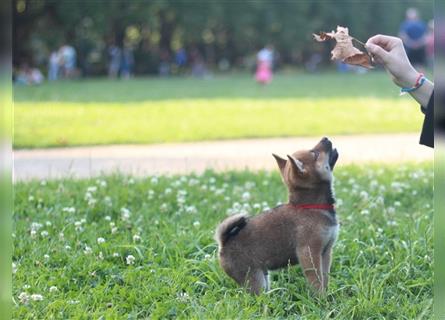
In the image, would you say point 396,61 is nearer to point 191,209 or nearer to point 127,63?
point 191,209

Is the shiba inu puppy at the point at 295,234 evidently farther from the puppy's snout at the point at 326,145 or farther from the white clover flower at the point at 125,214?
the white clover flower at the point at 125,214

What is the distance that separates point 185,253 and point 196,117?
9.36m

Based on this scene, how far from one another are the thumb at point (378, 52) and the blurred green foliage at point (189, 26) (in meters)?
30.4

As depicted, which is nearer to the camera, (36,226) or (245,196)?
(36,226)

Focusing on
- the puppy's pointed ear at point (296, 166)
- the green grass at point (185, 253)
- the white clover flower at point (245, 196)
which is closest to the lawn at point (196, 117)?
the green grass at point (185, 253)

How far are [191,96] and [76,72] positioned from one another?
18153mm

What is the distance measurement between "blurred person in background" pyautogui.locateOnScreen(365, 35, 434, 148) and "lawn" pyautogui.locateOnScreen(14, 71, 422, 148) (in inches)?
303

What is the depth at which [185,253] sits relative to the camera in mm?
4957

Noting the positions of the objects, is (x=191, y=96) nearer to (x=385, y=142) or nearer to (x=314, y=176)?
(x=385, y=142)

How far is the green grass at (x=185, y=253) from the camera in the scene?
3932 mm

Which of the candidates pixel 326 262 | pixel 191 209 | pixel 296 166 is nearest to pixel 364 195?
pixel 191 209

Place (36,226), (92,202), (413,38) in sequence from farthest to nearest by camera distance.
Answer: (413,38)
(92,202)
(36,226)

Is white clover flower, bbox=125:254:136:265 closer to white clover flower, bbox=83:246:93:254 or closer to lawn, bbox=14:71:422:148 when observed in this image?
white clover flower, bbox=83:246:93:254

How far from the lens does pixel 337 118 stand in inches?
550
